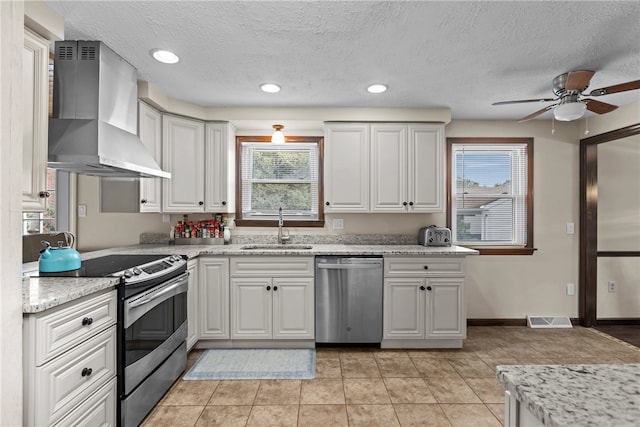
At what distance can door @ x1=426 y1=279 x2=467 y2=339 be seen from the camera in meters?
3.13

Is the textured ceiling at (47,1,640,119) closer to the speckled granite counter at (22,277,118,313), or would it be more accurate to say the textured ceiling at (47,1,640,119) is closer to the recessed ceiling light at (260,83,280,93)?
the recessed ceiling light at (260,83,280,93)

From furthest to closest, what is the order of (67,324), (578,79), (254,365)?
(254,365), (578,79), (67,324)

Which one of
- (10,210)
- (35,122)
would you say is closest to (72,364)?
(10,210)

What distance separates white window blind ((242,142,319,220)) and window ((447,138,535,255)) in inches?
63.2

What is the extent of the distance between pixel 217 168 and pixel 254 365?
6.28 feet

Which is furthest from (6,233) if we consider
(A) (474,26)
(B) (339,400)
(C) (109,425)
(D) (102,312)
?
(A) (474,26)

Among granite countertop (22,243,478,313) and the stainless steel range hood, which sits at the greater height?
the stainless steel range hood

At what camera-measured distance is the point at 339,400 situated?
2.29m

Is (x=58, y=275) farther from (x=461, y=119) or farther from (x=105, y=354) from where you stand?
(x=461, y=119)

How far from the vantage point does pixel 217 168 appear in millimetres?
3424

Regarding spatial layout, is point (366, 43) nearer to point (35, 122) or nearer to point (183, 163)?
point (35, 122)

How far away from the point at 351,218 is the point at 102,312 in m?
2.56

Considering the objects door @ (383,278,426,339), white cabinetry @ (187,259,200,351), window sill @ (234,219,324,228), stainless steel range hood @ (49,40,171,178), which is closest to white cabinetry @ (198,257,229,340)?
white cabinetry @ (187,259,200,351)

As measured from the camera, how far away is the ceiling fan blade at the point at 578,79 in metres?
2.33
